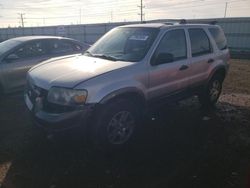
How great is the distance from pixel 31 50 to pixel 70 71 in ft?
12.1

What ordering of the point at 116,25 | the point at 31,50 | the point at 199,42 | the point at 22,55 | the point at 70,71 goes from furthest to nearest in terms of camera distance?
1. the point at 116,25
2. the point at 31,50
3. the point at 22,55
4. the point at 199,42
5. the point at 70,71

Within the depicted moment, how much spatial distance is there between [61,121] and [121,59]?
154cm

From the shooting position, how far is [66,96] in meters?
4.17

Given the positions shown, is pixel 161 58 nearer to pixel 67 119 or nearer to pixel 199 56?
pixel 199 56

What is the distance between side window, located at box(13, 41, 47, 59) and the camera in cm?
764

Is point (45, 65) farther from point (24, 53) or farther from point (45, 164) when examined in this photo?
point (24, 53)

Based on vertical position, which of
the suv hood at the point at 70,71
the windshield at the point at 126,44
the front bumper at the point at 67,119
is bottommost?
the front bumper at the point at 67,119

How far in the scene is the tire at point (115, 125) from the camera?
4.35m

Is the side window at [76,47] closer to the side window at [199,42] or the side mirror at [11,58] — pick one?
the side mirror at [11,58]

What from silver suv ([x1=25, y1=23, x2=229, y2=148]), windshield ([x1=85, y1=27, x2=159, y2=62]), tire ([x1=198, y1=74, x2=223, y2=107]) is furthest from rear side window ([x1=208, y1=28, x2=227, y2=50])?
windshield ([x1=85, y1=27, x2=159, y2=62])

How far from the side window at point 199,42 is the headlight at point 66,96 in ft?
9.50

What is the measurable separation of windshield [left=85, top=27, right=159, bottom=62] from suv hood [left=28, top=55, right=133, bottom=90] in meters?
0.26

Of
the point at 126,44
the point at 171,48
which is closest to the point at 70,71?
the point at 126,44

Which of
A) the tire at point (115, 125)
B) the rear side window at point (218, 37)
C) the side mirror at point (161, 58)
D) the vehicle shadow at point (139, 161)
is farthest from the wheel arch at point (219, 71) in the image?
the tire at point (115, 125)
